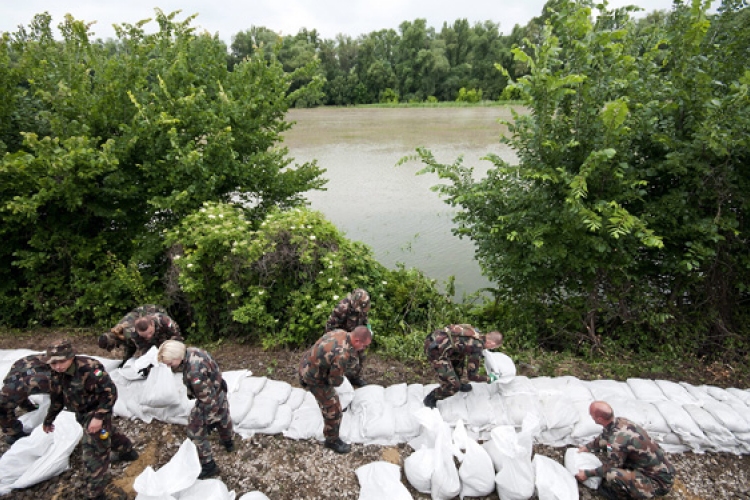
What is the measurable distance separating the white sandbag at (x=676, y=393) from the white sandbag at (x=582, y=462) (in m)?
1.14

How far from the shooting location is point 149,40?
6.51 m

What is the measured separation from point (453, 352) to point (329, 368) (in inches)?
45.4

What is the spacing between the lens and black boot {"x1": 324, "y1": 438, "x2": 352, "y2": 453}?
356 cm

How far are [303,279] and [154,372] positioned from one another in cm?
189

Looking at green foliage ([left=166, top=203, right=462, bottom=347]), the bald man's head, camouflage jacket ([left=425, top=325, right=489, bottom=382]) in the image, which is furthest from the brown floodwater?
the bald man's head

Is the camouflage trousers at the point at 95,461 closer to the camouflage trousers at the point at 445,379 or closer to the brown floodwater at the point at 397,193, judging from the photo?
the camouflage trousers at the point at 445,379

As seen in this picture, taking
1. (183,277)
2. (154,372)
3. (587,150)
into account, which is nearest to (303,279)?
(183,277)

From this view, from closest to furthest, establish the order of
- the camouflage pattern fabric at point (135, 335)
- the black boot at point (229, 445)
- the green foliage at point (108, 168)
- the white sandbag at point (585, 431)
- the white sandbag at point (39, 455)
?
the white sandbag at point (39, 455)
the black boot at point (229, 445)
the white sandbag at point (585, 431)
the camouflage pattern fabric at point (135, 335)
the green foliage at point (108, 168)

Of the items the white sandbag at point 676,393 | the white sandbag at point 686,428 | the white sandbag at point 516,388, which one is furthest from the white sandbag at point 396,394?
the white sandbag at point 676,393

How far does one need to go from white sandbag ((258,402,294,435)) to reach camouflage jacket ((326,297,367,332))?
83 cm

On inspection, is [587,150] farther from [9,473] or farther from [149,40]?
[149,40]

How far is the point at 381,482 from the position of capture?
314 centimetres

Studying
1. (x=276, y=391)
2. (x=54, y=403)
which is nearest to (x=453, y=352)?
(x=276, y=391)

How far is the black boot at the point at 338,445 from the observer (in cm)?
356
